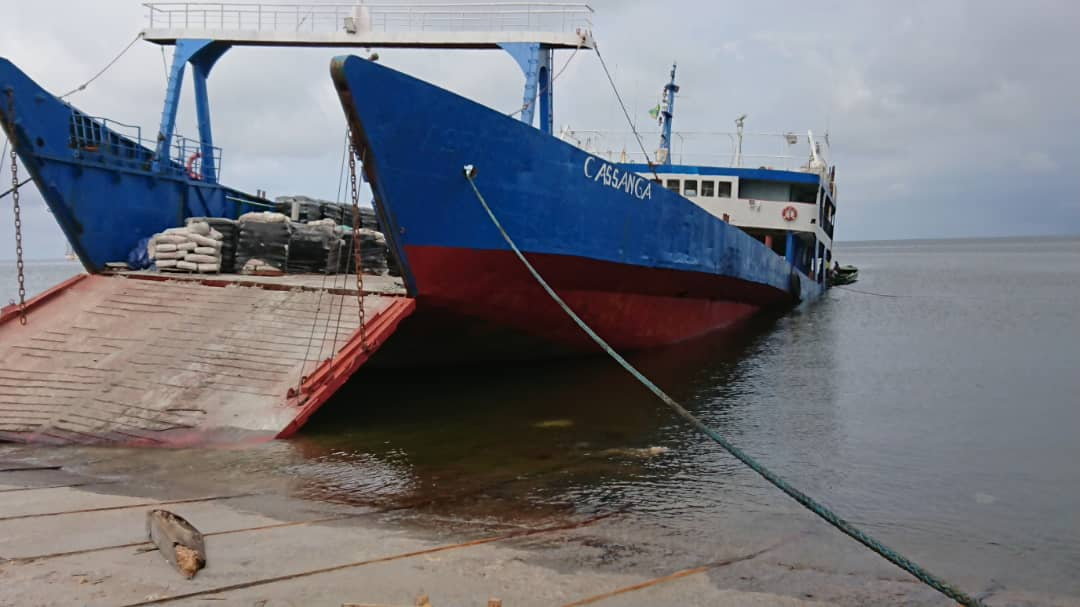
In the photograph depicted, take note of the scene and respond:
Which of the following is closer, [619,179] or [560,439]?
[560,439]

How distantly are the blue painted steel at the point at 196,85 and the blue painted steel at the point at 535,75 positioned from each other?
523 cm

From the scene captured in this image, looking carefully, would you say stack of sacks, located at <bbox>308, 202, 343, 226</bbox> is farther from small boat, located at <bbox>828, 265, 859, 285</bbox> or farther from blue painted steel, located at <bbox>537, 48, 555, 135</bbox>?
small boat, located at <bbox>828, 265, 859, 285</bbox>

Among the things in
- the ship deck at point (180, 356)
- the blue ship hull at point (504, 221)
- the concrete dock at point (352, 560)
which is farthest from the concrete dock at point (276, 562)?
the blue ship hull at point (504, 221)

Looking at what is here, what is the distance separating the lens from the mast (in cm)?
1988

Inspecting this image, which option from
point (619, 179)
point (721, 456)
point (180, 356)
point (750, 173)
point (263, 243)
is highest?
point (750, 173)

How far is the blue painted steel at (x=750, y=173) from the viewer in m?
19.2

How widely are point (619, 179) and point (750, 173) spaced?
11.2 meters

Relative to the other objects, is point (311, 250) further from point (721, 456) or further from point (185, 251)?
point (721, 456)

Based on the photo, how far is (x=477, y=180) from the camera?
7441mm

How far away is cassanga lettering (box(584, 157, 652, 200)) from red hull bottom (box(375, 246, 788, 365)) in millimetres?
1067

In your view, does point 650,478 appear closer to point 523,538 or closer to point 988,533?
point 523,538

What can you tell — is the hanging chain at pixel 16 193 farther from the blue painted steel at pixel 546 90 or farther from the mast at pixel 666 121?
the mast at pixel 666 121

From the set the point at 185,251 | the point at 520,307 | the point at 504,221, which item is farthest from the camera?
the point at 185,251

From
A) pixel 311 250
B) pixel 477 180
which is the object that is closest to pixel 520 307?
pixel 477 180
